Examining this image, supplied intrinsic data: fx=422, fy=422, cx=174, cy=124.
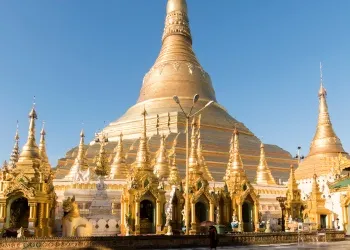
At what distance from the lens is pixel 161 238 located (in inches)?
696

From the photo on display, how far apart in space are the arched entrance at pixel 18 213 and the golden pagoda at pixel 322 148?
2666 cm

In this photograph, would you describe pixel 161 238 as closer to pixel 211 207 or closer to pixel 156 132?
pixel 211 207

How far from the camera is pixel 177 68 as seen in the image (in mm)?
57219

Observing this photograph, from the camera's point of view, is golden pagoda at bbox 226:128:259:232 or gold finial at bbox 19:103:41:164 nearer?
gold finial at bbox 19:103:41:164

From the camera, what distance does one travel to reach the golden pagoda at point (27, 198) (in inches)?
834

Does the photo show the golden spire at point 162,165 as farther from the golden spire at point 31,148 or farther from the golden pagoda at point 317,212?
the golden spire at point 31,148

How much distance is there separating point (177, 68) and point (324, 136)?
2193 cm

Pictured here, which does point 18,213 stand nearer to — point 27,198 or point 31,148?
point 27,198

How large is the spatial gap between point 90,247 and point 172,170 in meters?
17.3

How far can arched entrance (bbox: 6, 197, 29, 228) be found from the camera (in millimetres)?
21719

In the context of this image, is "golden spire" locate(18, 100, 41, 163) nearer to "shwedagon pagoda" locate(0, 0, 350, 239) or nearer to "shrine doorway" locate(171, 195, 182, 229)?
"shwedagon pagoda" locate(0, 0, 350, 239)

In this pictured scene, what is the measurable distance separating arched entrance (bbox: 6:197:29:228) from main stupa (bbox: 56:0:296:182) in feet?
62.5

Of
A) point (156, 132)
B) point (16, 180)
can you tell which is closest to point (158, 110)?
point (156, 132)

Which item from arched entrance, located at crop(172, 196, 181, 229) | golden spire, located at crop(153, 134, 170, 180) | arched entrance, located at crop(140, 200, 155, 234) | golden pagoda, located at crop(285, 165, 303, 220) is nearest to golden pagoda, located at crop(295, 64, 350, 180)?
golden pagoda, located at crop(285, 165, 303, 220)
